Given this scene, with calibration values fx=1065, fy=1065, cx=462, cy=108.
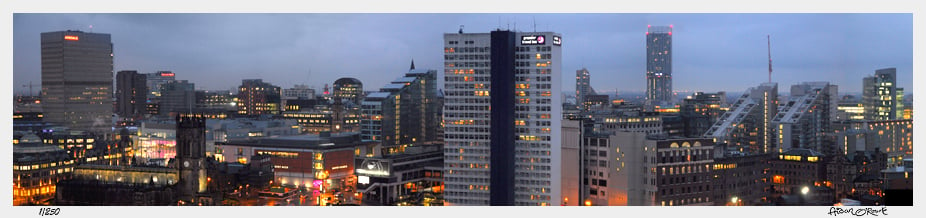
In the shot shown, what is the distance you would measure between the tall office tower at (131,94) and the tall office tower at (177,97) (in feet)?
5.57

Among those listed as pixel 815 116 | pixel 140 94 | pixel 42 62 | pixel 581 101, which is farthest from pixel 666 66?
pixel 42 62

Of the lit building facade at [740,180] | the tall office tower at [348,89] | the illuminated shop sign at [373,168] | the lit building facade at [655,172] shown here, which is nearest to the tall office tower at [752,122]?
the lit building facade at [740,180]

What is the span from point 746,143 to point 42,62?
142ft

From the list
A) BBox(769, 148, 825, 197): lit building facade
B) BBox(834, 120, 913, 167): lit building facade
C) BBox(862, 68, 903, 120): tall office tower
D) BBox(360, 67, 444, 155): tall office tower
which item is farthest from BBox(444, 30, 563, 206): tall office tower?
BBox(862, 68, 903, 120): tall office tower

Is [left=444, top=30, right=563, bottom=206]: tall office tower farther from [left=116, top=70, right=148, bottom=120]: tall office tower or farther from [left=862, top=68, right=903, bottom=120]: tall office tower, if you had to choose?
→ [left=116, top=70, right=148, bottom=120]: tall office tower

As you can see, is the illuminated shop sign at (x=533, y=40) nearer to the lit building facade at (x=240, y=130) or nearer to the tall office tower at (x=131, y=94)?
the lit building facade at (x=240, y=130)

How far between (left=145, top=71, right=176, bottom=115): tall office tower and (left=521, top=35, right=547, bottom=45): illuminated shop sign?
43.6 m

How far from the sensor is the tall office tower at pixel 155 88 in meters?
78.7

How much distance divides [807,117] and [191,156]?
37.0 metres

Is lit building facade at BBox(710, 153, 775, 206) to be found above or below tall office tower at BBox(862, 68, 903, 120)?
below

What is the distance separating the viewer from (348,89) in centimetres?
8369

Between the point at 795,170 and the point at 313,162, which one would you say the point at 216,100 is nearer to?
the point at 313,162

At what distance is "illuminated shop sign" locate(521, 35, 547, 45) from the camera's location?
38.6 m
